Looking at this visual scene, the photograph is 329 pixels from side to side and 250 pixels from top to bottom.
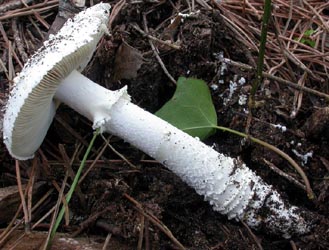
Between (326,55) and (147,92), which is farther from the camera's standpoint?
(326,55)

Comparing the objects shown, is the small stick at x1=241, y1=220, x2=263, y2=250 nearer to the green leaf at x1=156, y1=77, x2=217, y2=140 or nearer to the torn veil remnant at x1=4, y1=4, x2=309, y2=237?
the torn veil remnant at x1=4, y1=4, x2=309, y2=237

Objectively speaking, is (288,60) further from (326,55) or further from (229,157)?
(229,157)

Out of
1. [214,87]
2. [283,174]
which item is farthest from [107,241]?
[214,87]

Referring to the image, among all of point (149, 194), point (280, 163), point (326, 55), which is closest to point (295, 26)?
point (326, 55)

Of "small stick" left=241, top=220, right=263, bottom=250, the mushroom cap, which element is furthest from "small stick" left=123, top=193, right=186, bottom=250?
the mushroom cap

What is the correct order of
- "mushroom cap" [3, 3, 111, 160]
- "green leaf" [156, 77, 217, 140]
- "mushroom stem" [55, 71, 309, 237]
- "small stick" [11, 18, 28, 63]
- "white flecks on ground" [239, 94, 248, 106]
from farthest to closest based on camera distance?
1. "small stick" [11, 18, 28, 63]
2. "white flecks on ground" [239, 94, 248, 106]
3. "green leaf" [156, 77, 217, 140]
4. "mushroom stem" [55, 71, 309, 237]
5. "mushroom cap" [3, 3, 111, 160]

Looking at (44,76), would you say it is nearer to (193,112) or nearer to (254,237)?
(193,112)
